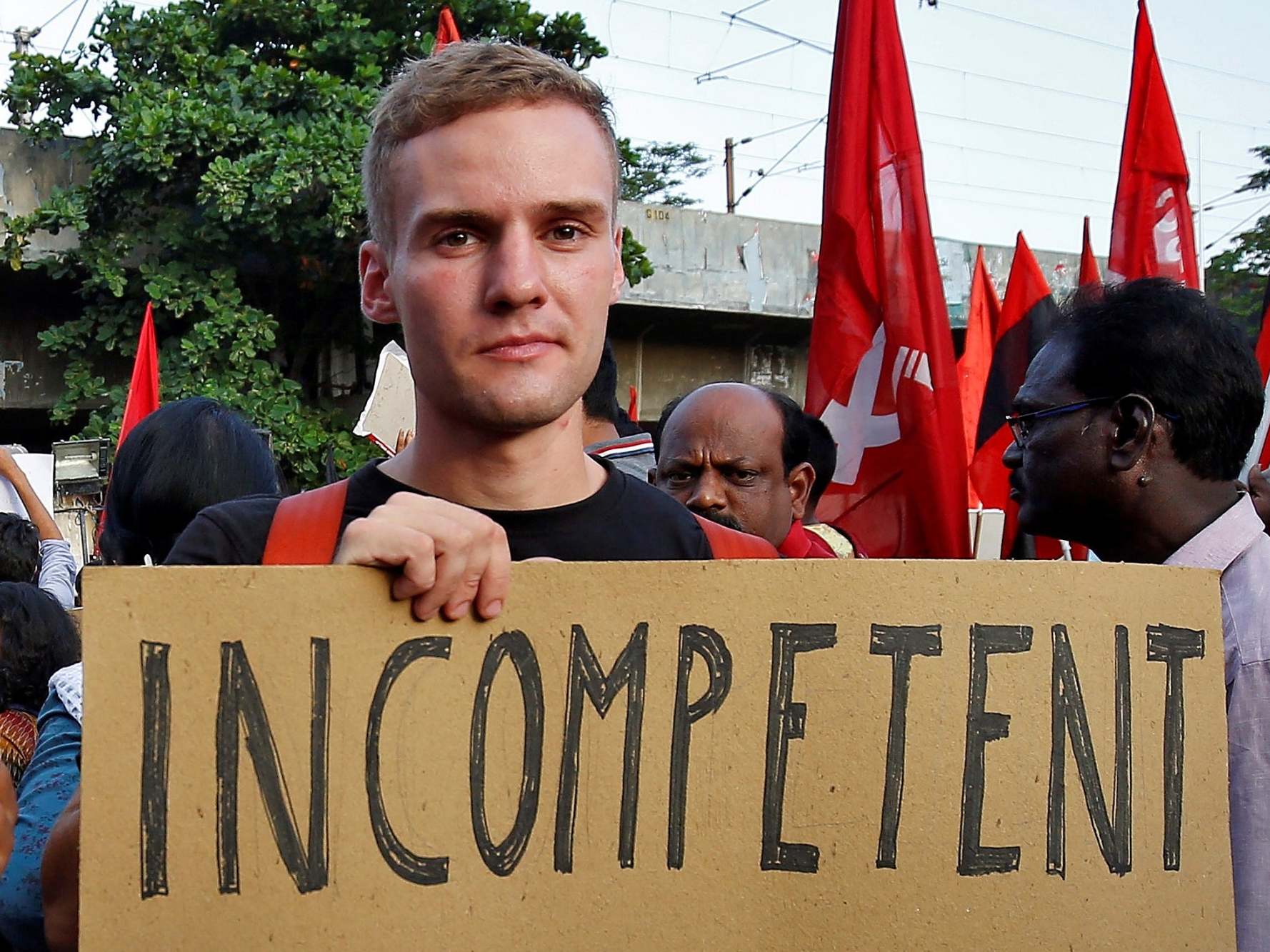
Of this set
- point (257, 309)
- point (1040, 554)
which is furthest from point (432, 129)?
point (257, 309)

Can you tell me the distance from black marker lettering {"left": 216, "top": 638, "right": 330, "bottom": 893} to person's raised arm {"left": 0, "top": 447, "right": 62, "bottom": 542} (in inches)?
140

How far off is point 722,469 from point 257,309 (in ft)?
31.3

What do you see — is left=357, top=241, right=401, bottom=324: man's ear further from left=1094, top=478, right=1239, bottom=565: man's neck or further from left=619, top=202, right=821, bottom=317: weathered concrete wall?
left=619, top=202, right=821, bottom=317: weathered concrete wall

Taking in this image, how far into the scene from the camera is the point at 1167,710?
1.30 m

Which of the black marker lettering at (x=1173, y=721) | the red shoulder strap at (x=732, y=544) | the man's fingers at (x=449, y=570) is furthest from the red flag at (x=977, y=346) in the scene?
the man's fingers at (x=449, y=570)

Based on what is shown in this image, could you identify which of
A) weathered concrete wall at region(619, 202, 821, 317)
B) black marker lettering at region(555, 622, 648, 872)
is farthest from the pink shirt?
weathered concrete wall at region(619, 202, 821, 317)

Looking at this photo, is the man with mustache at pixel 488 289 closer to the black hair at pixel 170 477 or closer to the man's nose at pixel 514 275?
the man's nose at pixel 514 275

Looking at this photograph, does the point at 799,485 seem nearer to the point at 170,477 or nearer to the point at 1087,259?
the point at 170,477

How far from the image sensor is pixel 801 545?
317cm

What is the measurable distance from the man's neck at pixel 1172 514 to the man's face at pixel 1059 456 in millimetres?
75

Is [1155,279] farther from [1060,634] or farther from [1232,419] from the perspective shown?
[1060,634]

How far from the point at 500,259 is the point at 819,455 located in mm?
2167

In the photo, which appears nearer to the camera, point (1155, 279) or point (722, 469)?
point (1155, 279)

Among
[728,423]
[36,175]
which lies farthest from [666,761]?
[36,175]
